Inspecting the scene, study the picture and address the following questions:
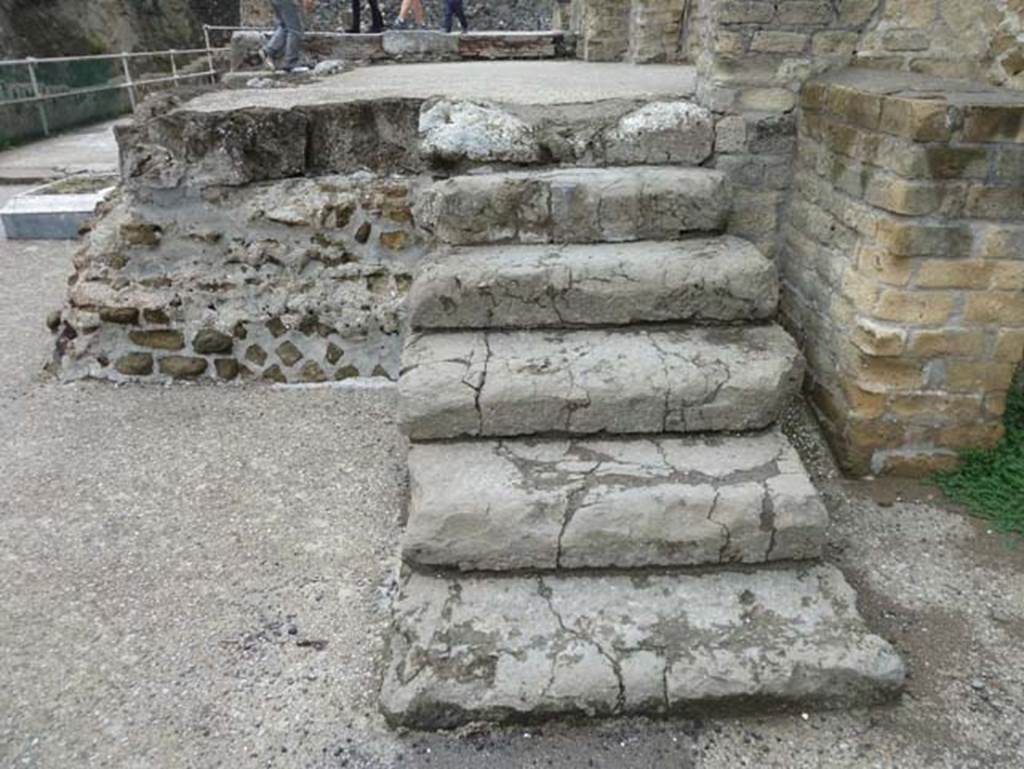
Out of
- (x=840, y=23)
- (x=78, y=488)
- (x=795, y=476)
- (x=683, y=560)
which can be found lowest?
(x=78, y=488)

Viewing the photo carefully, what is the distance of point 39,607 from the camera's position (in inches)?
88.8

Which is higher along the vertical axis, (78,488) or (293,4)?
(293,4)

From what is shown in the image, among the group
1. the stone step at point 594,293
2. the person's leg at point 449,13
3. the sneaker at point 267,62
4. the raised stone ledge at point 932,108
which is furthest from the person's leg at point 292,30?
the person's leg at point 449,13

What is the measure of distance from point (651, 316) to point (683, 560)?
0.91m

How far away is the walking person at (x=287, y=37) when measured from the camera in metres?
6.10

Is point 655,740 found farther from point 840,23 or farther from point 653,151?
point 840,23

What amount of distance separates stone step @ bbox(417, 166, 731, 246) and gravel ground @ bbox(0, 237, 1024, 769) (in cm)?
89

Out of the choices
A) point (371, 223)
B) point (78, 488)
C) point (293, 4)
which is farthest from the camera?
point (293, 4)

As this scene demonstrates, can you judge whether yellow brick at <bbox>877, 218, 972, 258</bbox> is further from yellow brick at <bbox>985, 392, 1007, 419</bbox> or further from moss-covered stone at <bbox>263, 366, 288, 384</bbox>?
moss-covered stone at <bbox>263, 366, 288, 384</bbox>

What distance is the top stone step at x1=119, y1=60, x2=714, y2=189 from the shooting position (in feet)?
10.3

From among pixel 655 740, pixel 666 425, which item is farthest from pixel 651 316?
pixel 655 740

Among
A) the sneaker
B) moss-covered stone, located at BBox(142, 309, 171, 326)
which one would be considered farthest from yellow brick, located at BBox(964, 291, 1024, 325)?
the sneaker

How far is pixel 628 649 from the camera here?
6.23 ft

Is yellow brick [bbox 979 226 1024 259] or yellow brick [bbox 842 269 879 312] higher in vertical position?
yellow brick [bbox 979 226 1024 259]
